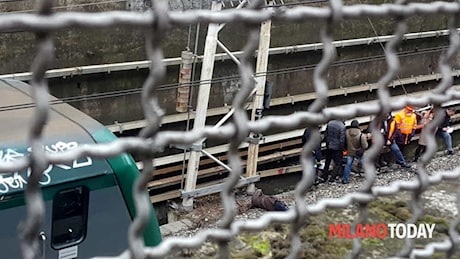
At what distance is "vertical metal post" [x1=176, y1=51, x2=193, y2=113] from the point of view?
7.47m

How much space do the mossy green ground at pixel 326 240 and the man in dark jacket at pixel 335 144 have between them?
12.2 ft

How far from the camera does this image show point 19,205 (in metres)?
3.61

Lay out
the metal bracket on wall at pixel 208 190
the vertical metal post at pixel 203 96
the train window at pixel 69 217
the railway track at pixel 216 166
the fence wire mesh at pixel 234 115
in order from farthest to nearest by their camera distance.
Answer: the railway track at pixel 216 166, the metal bracket on wall at pixel 208 190, the vertical metal post at pixel 203 96, the train window at pixel 69 217, the fence wire mesh at pixel 234 115

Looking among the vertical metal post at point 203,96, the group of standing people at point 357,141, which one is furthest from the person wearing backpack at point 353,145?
the vertical metal post at point 203,96

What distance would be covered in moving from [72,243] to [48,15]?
3.36m

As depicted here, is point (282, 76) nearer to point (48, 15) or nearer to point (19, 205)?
point (19, 205)

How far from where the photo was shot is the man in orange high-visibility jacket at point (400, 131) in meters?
9.21

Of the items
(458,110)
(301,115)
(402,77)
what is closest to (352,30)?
(402,77)

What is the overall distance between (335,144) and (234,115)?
779cm

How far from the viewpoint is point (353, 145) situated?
28.7 ft

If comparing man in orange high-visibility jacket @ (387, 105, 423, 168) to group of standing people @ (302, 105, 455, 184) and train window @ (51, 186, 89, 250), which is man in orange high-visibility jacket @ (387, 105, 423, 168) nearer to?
group of standing people @ (302, 105, 455, 184)

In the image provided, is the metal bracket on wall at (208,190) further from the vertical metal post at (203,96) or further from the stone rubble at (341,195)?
the stone rubble at (341,195)

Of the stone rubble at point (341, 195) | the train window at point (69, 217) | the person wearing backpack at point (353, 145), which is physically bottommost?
the train window at point (69, 217)

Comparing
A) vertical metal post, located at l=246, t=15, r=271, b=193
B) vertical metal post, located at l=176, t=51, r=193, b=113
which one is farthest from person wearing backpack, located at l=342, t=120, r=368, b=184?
vertical metal post, located at l=176, t=51, r=193, b=113
